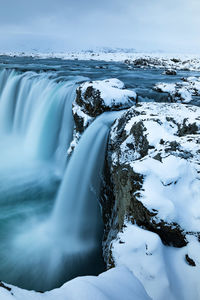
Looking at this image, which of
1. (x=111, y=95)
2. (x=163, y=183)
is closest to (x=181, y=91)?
(x=111, y=95)

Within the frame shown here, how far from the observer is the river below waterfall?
189 inches

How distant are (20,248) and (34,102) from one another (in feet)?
24.9

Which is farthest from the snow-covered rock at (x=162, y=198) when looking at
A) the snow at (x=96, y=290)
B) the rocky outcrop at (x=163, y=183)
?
the snow at (x=96, y=290)

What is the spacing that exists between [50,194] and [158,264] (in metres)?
5.38

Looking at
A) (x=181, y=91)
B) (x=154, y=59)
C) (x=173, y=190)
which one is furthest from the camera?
(x=154, y=59)

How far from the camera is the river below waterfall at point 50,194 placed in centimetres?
480

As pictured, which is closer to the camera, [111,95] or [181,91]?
[111,95]

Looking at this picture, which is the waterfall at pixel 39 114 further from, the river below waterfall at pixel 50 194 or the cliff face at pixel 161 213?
the cliff face at pixel 161 213

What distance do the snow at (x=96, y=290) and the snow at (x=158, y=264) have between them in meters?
0.46

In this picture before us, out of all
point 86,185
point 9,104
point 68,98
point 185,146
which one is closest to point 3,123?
point 9,104

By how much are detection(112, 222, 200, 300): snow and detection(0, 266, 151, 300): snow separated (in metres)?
0.46

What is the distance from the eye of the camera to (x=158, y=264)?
8.15 ft

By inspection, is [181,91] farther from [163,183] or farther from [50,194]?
[163,183]

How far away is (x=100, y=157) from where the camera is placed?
6008 millimetres
